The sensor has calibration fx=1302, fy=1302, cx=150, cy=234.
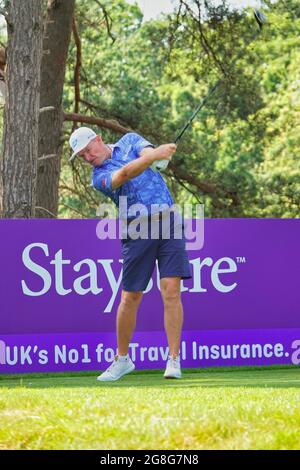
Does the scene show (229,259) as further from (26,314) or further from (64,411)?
(64,411)

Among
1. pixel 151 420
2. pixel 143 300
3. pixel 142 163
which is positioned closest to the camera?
pixel 151 420

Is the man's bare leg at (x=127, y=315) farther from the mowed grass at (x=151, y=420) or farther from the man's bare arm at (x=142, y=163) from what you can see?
the mowed grass at (x=151, y=420)

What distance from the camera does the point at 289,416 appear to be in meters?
6.74

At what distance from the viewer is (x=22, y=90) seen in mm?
17109

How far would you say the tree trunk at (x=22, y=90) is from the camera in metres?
16.9

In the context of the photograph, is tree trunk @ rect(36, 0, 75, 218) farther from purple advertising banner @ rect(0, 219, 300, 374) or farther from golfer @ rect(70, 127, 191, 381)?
golfer @ rect(70, 127, 191, 381)

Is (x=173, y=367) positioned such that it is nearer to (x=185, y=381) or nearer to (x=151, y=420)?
(x=185, y=381)

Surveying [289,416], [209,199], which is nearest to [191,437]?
[289,416]

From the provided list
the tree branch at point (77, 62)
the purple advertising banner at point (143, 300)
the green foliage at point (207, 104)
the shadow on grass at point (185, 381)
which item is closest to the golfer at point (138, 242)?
the shadow on grass at point (185, 381)

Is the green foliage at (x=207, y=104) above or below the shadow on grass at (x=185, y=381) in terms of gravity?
above

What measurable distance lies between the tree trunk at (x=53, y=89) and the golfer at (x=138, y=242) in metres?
12.2

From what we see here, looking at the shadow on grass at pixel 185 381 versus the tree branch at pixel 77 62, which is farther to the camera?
the tree branch at pixel 77 62

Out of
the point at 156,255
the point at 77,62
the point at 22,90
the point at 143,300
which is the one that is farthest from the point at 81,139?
the point at 77,62

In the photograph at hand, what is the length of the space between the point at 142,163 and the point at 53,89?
13.1 metres
